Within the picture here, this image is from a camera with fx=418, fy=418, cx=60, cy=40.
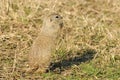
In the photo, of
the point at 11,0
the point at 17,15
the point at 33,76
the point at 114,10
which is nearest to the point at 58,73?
the point at 33,76

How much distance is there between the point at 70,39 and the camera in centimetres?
623

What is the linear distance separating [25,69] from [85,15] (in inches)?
103

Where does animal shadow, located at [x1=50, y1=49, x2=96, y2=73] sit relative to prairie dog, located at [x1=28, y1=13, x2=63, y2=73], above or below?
below

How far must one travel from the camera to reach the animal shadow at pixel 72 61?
5.22m

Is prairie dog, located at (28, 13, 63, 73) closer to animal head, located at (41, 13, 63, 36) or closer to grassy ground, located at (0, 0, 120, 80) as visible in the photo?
animal head, located at (41, 13, 63, 36)

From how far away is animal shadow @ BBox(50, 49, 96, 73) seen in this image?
522cm

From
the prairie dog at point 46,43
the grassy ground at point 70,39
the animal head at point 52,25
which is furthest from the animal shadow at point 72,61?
the animal head at point 52,25

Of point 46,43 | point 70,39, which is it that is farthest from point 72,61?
point 46,43

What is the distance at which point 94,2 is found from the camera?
8.32 metres

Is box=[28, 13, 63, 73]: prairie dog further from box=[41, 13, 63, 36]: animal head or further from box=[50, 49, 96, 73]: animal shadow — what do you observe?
box=[50, 49, 96, 73]: animal shadow

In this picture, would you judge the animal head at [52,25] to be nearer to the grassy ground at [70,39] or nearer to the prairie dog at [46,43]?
the prairie dog at [46,43]

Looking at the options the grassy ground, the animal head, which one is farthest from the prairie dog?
the grassy ground

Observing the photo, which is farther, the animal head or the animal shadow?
the animal shadow

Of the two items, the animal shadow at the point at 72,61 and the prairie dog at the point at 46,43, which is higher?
the prairie dog at the point at 46,43
